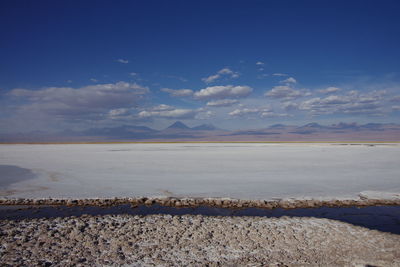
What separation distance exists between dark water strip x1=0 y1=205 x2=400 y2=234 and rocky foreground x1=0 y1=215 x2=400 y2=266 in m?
0.51

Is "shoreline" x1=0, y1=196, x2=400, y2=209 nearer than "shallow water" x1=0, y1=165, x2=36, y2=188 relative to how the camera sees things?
Yes

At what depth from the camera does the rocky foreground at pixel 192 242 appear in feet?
12.7

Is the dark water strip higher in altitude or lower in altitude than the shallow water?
lower

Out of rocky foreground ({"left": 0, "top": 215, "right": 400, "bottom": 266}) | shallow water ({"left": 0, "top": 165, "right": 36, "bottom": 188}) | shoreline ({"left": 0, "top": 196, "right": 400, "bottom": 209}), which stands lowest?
rocky foreground ({"left": 0, "top": 215, "right": 400, "bottom": 266})

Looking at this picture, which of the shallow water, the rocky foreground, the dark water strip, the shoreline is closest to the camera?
→ the rocky foreground

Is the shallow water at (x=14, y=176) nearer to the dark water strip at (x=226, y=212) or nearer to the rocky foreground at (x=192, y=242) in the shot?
the dark water strip at (x=226, y=212)

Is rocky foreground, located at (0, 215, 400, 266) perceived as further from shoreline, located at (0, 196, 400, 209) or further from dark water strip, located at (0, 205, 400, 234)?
shoreline, located at (0, 196, 400, 209)

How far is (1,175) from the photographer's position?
1035 centimetres

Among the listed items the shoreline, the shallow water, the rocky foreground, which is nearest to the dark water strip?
the shoreline

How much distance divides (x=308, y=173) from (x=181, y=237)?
26.4 feet

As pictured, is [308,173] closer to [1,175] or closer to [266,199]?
[266,199]

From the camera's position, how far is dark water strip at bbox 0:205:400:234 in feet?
18.6

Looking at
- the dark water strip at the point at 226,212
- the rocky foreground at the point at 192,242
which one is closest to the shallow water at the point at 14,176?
the dark water strip at the point at 226,212

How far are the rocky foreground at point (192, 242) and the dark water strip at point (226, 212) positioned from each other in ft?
1.67
